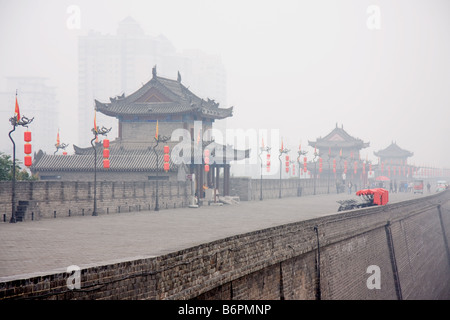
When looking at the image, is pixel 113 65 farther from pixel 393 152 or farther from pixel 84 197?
pixel 84 197

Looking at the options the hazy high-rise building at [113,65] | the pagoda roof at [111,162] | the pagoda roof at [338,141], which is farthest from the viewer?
the hazy high-rise building at [113,65]

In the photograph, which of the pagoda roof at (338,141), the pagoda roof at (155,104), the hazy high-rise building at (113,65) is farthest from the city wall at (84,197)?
the hazy high-rise building at (113,65)

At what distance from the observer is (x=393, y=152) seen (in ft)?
343

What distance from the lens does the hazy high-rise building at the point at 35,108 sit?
160500 millimetres

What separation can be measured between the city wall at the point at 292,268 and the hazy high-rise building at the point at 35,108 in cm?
14331

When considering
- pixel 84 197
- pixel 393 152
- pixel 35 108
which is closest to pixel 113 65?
pixel 35 108

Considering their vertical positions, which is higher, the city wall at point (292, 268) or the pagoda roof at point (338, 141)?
the pagoda roof at point (338, 141)

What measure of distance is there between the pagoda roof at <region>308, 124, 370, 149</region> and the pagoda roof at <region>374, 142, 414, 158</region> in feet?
100

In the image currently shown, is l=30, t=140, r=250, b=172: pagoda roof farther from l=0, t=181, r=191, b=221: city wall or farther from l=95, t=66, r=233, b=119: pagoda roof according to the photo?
l=0, t=181, r=191, b=221: city wall

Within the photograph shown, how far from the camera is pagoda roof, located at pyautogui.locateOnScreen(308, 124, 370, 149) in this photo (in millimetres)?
75312

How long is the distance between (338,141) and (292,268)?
212 ft

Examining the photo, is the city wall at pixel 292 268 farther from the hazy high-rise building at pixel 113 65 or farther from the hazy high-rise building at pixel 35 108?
the hazy high-rise building at pixel 35 108

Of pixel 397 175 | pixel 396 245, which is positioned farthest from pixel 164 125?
pixel 397 175

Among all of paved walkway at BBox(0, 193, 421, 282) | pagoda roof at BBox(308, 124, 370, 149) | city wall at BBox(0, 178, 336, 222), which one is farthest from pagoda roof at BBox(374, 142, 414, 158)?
paved walkway at BBox(0, 193, 421, 282)
